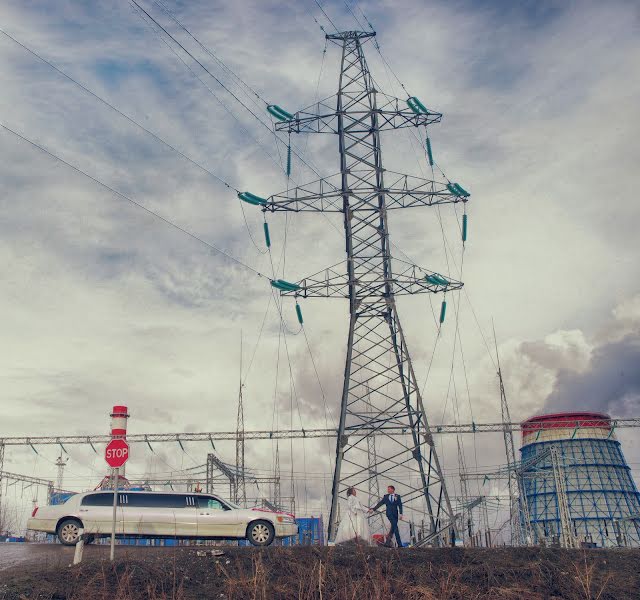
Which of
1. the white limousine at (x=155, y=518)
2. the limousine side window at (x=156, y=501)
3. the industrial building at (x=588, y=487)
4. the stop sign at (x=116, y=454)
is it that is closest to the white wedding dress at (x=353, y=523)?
the white limousine at (x=155, y=518)

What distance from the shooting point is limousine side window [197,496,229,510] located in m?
19.0

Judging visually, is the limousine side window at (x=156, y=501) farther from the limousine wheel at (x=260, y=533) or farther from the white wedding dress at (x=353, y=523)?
the white wedding dress at (x=353, y=523)

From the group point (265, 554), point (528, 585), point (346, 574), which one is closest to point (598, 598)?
point (528, 585)

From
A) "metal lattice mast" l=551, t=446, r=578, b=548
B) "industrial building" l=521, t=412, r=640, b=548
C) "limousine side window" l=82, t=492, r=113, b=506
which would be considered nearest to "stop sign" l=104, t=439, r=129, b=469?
"limousine side window" l=82, t=492, r=113, b=506

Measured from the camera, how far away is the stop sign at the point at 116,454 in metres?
15.3

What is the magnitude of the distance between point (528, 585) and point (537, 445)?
48883mm

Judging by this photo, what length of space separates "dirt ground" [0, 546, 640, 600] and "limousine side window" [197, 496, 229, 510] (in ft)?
11.9

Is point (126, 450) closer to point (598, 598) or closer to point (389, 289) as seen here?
point (598, 598)

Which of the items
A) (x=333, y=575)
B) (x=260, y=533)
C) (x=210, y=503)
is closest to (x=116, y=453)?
(x=210, y=503)

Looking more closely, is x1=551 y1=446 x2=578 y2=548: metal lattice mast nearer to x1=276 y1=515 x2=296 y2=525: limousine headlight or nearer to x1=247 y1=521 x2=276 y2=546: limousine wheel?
x1=276 y1=515 x2=296 y2=525: limousine headlight

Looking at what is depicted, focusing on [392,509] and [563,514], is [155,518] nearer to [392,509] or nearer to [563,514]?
[392,509]

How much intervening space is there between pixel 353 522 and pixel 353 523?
5 centimetres

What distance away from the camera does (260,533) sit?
18.8 meters

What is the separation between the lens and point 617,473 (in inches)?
2207
